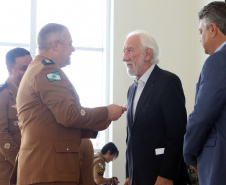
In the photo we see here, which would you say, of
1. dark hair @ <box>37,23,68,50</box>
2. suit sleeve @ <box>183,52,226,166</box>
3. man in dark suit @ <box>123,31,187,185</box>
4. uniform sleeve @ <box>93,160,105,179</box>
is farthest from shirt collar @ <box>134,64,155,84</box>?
uniform sleeve @ <box>93,160,105,179</box>

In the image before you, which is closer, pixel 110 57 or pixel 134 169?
pixel 134 169

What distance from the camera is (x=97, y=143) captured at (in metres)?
5.77

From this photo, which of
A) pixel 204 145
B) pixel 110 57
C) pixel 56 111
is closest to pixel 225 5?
pixel 204 145

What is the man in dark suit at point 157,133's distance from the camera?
232 cm

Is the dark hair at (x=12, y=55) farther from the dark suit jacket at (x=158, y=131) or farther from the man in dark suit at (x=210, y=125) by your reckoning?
the man in dark suit at (x=210, y=125)

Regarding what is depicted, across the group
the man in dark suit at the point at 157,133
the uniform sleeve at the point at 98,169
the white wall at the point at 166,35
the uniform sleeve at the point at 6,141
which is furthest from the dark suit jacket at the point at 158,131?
the white wall at the point at 166,35

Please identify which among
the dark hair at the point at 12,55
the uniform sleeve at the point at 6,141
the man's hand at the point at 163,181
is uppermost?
the dark hair at the point at 12,55

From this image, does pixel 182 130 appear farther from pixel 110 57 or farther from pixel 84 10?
pixel 84 10

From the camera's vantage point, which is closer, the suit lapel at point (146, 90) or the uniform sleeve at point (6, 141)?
the suit lapel at point (146, 90)

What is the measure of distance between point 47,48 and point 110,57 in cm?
335

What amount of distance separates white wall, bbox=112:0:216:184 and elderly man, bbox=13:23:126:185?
3141 millimetres

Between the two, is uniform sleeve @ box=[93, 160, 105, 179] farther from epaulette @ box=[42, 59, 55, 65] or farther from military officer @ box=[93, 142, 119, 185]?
epaulette @ box=[42, 59, 55, 65]

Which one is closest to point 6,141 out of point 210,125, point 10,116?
point 10,116

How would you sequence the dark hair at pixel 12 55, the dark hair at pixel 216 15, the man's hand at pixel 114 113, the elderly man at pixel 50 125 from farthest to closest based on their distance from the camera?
the dark hair at pixel 12 55 → the man's hand at pixel 114 113 → the elderly man at pixel 50 125 → the dark hair at pixel 216 15
